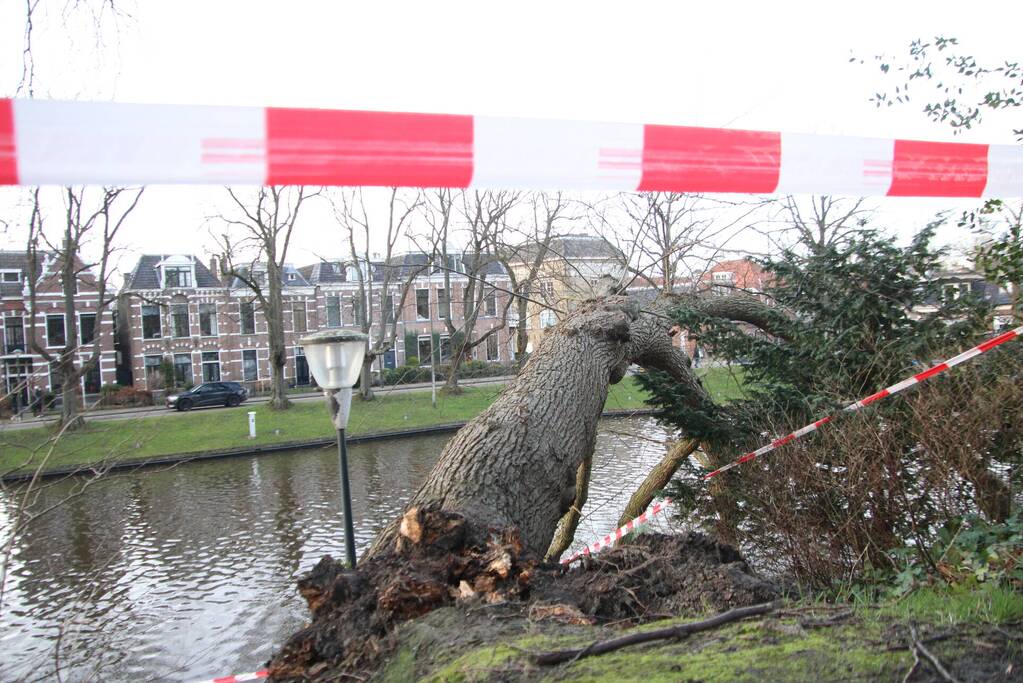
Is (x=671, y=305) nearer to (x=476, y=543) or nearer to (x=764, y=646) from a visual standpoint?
(x=476, y=543)

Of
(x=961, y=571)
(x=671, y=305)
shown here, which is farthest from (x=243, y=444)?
(x=961, y=571)

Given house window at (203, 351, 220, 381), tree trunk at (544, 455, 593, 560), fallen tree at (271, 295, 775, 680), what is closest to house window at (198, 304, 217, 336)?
house window at (203, 351, 220, 381)

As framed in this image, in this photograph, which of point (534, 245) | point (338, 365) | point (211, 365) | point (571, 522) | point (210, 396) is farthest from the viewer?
point (211, 365)

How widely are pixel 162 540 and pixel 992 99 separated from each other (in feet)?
40.7

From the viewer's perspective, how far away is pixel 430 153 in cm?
280

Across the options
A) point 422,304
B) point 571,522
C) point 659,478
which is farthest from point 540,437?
point 422,304

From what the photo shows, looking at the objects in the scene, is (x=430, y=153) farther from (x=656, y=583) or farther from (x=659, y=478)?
(x=659, y=478)

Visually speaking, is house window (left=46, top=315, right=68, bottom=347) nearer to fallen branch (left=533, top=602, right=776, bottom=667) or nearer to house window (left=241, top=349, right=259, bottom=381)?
house window (left=241, top=349, right=259, bottom=381)

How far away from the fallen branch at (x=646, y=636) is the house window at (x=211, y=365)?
37520 mm

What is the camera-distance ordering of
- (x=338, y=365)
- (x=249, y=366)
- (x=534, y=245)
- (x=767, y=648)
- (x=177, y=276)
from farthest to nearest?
(x=249, y=366), (x=177, y=276), (x=534, y=245), (x=338, y=365), (x=767, y=648)

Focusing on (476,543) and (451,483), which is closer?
(476,543)

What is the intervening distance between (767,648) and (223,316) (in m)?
37.6

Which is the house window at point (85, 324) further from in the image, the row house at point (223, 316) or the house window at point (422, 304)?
the house window at point (422, 304)

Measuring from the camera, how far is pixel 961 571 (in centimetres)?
359
